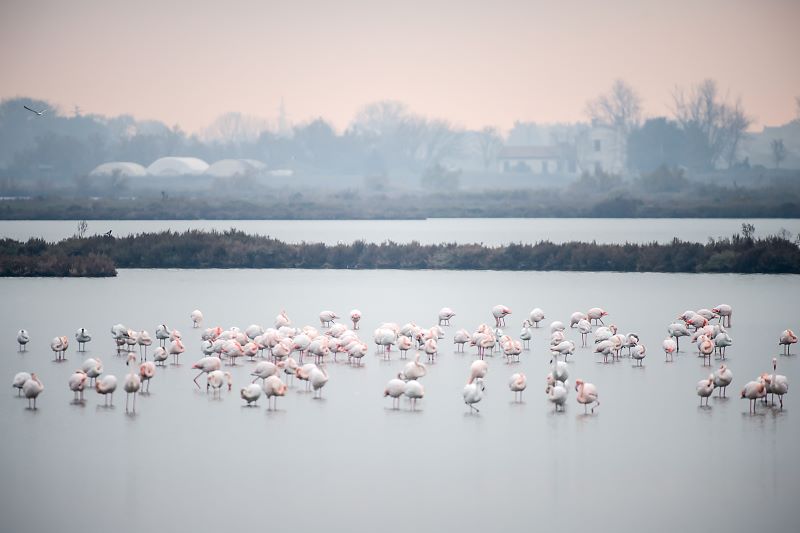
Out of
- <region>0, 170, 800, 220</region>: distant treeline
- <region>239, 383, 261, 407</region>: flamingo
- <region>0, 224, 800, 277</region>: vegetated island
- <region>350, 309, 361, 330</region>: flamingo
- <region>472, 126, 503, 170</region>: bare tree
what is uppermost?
<region>472, 126, 503, 170</region>: bare tree

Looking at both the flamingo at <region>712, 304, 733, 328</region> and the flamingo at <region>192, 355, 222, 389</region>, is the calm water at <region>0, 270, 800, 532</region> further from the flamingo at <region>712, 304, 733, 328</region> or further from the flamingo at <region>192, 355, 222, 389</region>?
the flamingo at <region>712, 304, 733, 328</region>

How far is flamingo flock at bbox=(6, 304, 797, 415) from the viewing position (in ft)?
46.6

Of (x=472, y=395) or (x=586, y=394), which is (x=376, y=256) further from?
(x=586, y=394)

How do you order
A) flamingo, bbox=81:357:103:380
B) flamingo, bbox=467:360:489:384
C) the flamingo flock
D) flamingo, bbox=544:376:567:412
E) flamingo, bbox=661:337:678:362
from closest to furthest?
flamingo, bbox=544:376:567:412, the flamingo flock, flamingo, bbox=81:357:103:380, flamingo, bbox=467:360:489:384, flamingo, bbox=661:337:678:362

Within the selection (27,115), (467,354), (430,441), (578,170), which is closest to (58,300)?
(467,354)

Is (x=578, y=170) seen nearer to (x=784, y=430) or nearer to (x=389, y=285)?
(x=389, y=285)

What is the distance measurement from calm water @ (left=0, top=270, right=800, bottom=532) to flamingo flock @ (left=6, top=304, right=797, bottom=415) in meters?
0.22

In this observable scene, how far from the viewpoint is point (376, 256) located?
126 feet

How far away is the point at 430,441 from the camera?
12.6 m

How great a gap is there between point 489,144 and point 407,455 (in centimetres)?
14366

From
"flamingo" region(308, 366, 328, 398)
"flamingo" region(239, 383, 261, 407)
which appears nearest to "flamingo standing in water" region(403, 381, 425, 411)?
"flamingo" region(308, 366, 328, 398)

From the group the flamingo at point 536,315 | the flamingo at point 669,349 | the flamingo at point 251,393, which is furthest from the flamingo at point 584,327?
the flamingo at point 251,393

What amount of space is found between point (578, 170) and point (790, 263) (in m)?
110

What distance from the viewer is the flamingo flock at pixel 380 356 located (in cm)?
1421
